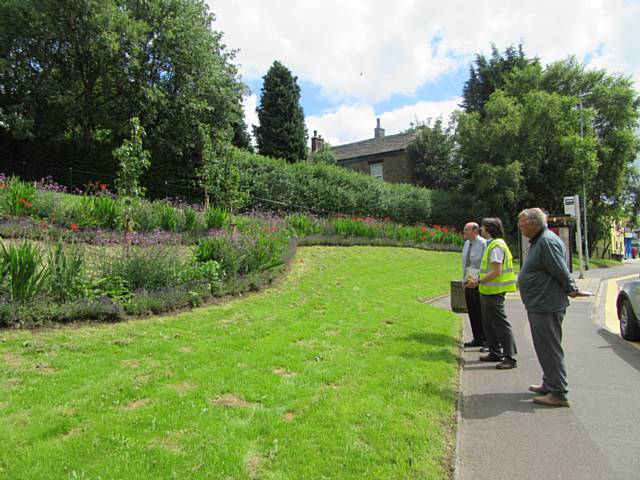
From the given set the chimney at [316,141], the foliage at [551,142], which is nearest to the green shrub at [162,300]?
the foliage at [551,142]

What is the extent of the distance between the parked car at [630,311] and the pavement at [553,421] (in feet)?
Answer: 1.40

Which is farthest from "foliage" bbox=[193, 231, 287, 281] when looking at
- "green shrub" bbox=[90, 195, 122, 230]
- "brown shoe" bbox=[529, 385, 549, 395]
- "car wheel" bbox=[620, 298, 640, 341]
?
"car wheel" bbox=[620, 298, 640, 341]

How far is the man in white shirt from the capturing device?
6.77 metres

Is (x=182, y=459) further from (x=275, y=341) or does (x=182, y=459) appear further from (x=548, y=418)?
(x=548, y=418)

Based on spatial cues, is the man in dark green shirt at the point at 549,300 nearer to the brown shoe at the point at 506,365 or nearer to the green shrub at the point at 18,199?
the brown shoe at the point at 506,365

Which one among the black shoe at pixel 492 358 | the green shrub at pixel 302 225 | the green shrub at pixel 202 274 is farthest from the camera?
the green shrub at pixel 302 225

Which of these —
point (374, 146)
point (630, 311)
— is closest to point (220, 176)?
point (630, 311)

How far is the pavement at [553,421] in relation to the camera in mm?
3396

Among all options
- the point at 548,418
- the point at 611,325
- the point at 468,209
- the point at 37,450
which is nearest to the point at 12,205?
the point at 37,450

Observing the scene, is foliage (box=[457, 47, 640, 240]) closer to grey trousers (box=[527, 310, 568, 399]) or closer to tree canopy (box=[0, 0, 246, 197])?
tree canopy (box=[0, 0, 246, 197])

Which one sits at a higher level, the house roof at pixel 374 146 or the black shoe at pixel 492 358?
the house roof at pixel 374 146

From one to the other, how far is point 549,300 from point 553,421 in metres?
1.20

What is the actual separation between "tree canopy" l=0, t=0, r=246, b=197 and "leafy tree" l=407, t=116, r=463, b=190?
58.0ft

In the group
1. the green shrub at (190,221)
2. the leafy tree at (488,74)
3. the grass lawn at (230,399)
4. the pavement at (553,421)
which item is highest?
the leafy tree at (488,74)
